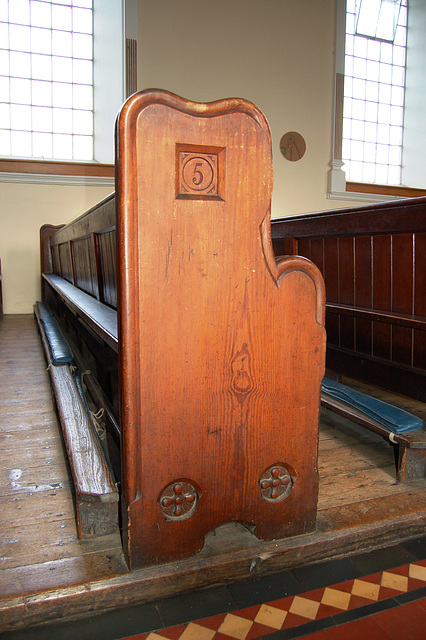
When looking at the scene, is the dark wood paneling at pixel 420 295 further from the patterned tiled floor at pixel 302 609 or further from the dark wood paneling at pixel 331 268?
the patterned tiled floor at pixel 302 609

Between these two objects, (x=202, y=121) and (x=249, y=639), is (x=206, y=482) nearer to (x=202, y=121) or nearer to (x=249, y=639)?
(x=249, y=639)

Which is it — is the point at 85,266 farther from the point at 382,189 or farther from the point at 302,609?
the point at 382,189

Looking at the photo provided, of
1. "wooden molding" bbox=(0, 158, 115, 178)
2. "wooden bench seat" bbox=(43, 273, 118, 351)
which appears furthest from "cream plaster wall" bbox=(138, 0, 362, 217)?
"wooden bench seat" bbox=(43, 273, 118, 351)

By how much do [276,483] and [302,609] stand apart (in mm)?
286

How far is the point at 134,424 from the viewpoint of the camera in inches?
46.3

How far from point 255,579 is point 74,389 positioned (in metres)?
1.22

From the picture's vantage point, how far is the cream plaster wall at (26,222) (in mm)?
5840

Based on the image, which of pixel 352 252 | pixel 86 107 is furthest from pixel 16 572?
pixel 86 107

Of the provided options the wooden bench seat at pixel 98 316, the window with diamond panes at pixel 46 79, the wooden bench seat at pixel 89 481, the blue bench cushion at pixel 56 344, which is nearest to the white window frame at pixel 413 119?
the window with diamond panes at pixel 46 79

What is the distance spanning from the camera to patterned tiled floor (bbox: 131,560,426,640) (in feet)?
3.59

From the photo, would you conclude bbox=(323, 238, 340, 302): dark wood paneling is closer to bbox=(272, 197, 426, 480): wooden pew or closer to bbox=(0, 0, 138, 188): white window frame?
bbox=(272, 197, 426, 480): wooden pew

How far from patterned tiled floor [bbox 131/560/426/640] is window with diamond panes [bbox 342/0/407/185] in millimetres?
7655

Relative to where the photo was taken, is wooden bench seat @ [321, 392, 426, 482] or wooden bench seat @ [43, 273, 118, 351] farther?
wooden bench seat @ [321, 392, 426, 482]

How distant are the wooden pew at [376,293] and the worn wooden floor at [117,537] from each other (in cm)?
16
